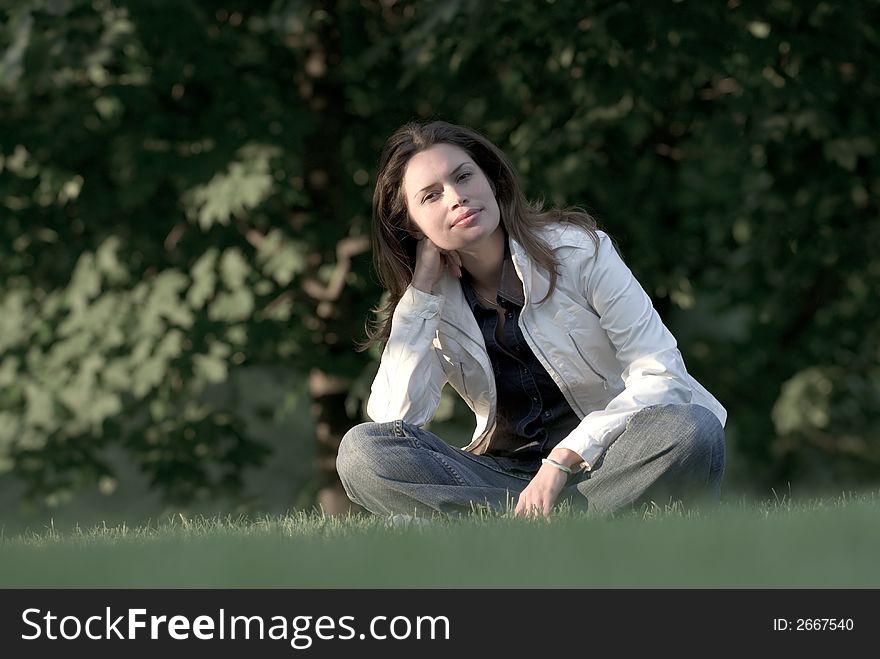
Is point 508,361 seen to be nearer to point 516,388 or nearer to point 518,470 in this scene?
point 516,388

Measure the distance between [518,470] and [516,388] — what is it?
286 millimetres

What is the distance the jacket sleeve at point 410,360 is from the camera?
4496mm

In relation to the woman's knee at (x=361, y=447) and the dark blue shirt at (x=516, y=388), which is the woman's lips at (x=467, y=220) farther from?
the woman's knee at (x=361, y=447)

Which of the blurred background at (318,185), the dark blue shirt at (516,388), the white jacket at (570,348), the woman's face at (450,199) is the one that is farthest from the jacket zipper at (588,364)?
the blurred background at (318,185)

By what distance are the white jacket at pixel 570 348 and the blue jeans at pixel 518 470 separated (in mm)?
86

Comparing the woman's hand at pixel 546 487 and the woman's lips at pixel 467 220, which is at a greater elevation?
the woman's lips at pixel 467 220

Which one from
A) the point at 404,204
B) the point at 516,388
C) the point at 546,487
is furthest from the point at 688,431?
the point at 404,204

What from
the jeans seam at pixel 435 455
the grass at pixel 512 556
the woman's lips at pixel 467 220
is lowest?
the grass at pixel 512 556

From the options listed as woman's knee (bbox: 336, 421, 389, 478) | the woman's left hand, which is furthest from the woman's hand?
woman's knee (bbox: 336, 421, 389, 478)

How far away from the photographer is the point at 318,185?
8641mm

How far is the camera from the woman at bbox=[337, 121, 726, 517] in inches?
163

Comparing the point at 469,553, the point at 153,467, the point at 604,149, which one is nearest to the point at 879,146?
the point at 604,149

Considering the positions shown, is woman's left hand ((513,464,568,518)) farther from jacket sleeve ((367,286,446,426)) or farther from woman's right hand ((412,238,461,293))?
woman's right hand ((412,238,461,293))
